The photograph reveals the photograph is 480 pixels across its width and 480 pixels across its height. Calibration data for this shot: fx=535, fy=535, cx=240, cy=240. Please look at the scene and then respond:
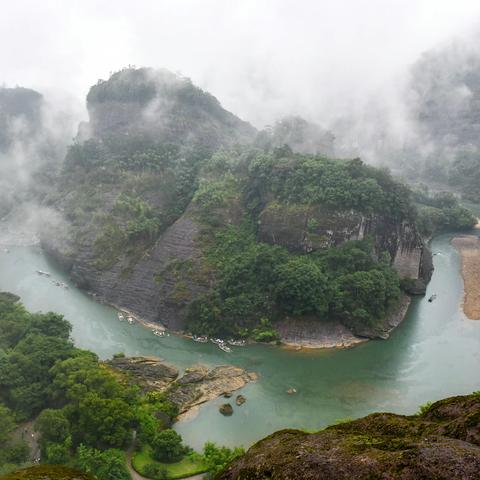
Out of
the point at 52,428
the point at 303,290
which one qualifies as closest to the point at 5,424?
the point at 52,428

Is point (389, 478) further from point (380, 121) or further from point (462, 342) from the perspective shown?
point (380, 121)

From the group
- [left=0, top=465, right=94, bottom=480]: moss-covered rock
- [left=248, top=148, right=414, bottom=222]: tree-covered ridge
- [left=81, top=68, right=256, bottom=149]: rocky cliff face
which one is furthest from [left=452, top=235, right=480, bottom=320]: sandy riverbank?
[left=0, top=465, right=94, bottom=480]: moss-covered rock

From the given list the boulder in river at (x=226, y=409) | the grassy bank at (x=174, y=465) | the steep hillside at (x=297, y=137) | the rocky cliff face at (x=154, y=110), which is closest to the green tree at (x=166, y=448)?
the grassy bank at (x=174, y=465)

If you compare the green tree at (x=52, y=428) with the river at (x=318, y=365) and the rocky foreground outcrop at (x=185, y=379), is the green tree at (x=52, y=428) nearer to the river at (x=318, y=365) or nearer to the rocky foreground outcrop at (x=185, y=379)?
the river at (x=318, y=365)

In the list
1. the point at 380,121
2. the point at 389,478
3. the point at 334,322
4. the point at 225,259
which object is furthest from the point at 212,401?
the point at 380,121

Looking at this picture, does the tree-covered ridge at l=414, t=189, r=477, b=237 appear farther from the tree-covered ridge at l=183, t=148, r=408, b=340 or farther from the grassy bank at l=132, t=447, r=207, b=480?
the grassy bank at l=132, t=447, r=207, b=480
